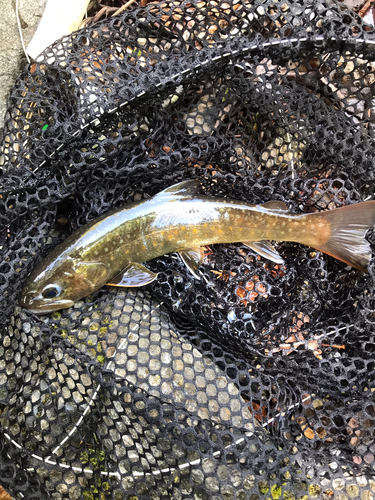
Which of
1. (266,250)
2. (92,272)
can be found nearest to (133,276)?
(92,272)

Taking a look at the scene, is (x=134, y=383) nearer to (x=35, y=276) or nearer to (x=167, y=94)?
(x=35, y=276)

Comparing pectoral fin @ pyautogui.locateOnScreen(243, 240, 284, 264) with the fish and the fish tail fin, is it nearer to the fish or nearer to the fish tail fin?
the fish

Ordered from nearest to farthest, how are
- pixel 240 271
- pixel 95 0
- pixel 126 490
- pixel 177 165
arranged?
pixel 126 490 < pixel 177 165 < pixel 240 271 < pixel 95 0

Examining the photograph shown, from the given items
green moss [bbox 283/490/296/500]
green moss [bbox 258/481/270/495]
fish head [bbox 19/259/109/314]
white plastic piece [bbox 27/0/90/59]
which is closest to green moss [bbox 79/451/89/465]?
fish head [bbox 19/259/109/314]

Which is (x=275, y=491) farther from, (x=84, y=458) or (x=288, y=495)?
(x=84, y=458)

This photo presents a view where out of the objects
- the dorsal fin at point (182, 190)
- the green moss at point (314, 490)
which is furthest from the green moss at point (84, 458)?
the dorsal fin at point (182, 190)

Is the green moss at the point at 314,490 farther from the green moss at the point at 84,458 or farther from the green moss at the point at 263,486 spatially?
the green moss at the point at 84,458

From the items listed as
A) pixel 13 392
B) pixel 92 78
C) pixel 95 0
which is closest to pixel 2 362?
pixel 13 392
